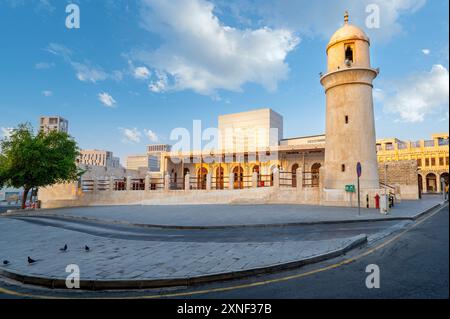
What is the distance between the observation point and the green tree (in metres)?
23.5

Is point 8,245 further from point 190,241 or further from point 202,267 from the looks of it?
point 202,267

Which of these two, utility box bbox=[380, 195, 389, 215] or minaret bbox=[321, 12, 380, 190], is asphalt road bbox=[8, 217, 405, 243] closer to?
utility box bbox=[380, 195, 389, 215]

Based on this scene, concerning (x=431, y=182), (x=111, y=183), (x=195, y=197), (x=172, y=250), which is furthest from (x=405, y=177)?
(x=431, y=182)

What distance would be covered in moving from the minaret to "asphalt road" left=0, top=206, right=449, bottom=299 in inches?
Result: 566

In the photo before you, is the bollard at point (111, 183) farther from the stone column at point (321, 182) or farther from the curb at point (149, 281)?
the curb at point (149, 281)

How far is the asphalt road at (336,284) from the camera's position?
393 centimetres

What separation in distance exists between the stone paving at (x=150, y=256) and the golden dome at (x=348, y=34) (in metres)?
18.3

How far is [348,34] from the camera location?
66.7ft

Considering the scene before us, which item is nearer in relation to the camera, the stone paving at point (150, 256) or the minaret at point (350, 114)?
the stone paving at point (150, 256)

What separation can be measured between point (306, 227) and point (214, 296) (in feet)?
23.3

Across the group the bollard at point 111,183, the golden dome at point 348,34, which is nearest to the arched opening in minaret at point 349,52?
the golden dome at point 348,34

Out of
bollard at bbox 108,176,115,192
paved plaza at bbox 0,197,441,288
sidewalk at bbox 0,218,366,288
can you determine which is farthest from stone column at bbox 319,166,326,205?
bollard at bbox 108,176,115,192

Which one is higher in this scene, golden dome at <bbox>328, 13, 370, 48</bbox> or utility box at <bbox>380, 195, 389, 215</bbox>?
golden dome at <bbox>328, 13, 370, 48</bbox>

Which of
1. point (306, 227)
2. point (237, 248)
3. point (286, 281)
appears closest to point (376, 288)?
point (286, 281)
